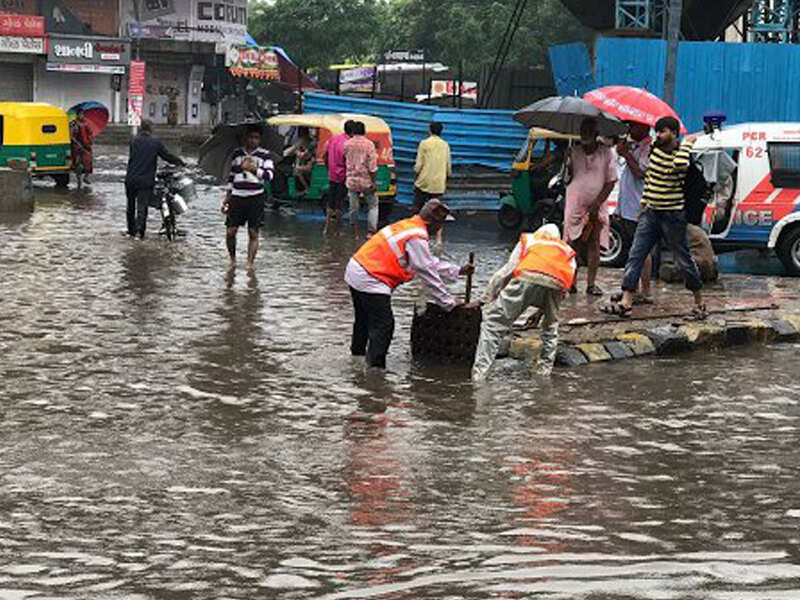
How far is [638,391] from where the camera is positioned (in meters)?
11.4

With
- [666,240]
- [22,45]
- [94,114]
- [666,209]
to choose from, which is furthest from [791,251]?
[22,45]

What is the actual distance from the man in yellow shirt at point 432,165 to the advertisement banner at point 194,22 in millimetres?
46036

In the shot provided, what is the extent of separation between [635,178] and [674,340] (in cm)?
279

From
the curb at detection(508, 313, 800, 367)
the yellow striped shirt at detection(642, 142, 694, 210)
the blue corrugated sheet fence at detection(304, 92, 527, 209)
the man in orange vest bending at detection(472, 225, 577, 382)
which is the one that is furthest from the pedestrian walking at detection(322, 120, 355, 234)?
the man in orange vest bending at detection(472, 225, 577, 382)

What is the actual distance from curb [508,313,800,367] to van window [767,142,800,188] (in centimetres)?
474

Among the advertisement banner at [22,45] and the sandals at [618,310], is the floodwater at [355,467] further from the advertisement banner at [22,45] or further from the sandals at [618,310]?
the advertisement banner at [22,45]

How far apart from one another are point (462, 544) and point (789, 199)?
42.0 ft

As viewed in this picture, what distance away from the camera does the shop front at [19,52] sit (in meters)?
61.4

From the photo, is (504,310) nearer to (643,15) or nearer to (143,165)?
(143,165)

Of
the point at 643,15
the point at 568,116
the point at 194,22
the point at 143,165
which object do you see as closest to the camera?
the point at 568,116

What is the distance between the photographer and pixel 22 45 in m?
61.7

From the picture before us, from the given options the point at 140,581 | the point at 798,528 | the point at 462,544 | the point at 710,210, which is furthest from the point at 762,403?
the point at 710,210

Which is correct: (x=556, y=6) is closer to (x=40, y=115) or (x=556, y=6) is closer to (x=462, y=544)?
(x=40, y=115)

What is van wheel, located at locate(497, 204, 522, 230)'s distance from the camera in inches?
1013
